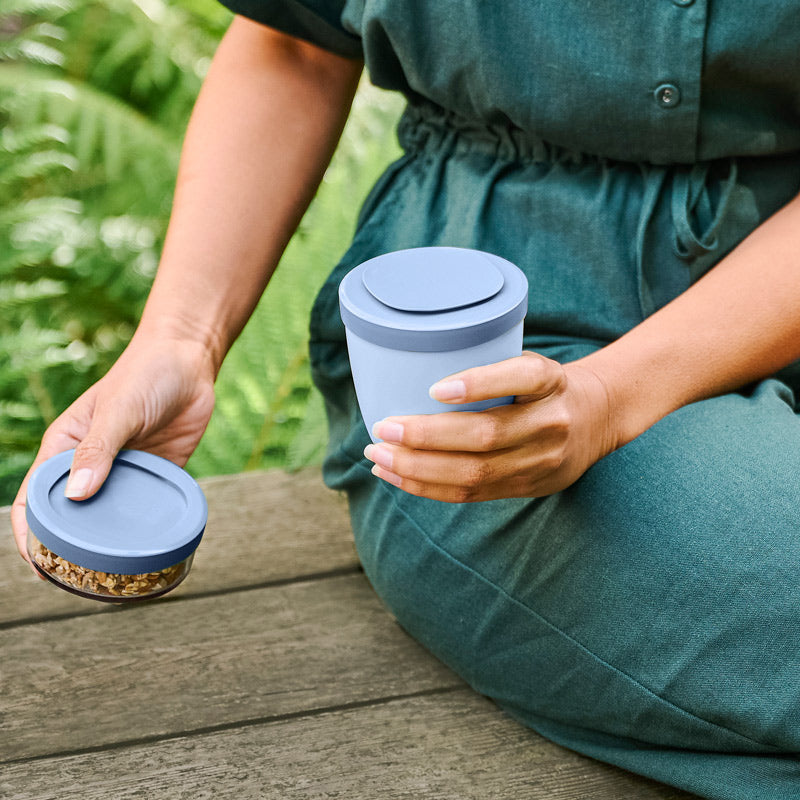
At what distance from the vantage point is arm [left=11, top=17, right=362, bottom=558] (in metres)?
0.86

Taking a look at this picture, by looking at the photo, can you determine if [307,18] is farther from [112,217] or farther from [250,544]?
[112,217]

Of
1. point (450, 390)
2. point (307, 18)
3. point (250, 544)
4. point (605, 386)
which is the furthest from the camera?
point (250, 544)

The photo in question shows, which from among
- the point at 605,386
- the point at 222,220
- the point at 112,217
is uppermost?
the point at 605,386

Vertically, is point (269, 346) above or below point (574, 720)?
below

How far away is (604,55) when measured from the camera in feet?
2.64

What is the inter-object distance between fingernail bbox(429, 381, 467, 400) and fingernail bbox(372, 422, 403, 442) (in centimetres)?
4

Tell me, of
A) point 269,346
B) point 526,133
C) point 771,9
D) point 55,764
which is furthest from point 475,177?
point 269,346

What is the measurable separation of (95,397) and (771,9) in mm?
694

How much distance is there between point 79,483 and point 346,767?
1.21 feet

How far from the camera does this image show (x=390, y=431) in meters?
0.60

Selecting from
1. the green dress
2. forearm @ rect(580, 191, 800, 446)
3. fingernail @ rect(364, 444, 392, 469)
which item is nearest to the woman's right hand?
the green dress

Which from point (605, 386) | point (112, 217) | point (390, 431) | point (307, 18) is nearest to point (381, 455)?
point (390, 431)

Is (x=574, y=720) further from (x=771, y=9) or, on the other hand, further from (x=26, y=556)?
(x=771, y=9)

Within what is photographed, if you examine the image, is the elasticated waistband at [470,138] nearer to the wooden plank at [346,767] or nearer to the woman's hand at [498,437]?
the woman's hand at [498,437]
